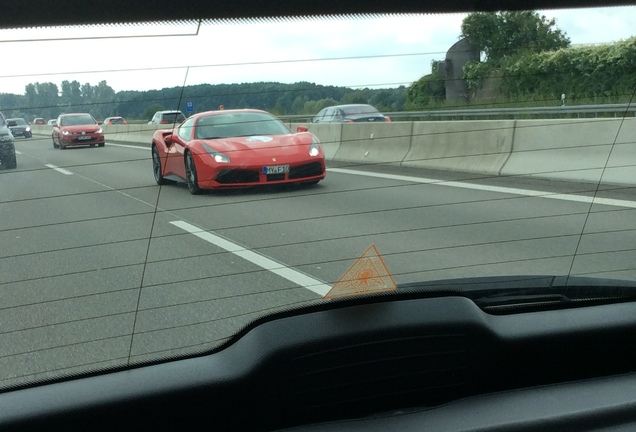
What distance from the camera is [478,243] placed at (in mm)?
3258

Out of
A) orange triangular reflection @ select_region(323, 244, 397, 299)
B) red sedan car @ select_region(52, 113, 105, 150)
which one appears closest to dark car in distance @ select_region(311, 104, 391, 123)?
orange triangular reflection @ select_region(323, 244, 397, 299)

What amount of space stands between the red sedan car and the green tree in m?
1.23

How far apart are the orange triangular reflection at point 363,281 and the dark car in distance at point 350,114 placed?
51 centimetres

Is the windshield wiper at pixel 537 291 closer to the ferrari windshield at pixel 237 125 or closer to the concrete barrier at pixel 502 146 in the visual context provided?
the concrete barrier at pixel 502 146

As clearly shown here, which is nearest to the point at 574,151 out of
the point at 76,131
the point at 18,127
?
the point at 76,131

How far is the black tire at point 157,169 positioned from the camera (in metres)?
2.62

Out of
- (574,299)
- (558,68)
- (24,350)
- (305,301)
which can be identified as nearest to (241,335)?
(305,301)

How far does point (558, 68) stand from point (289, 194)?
111 cm

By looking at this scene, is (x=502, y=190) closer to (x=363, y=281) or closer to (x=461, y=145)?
(x=461, y=145)

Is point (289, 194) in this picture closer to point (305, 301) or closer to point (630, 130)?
point (305, 301)

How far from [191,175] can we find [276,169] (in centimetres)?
30

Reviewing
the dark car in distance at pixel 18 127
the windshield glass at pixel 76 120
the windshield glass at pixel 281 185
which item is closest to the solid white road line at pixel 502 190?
the windshield glass at pixel 281 185

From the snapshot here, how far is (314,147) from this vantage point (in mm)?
2898

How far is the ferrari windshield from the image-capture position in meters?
2.59
